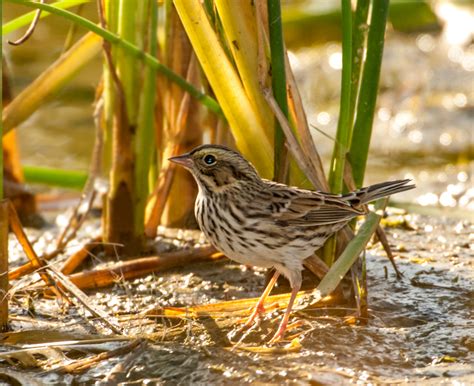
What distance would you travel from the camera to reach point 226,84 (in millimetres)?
5531

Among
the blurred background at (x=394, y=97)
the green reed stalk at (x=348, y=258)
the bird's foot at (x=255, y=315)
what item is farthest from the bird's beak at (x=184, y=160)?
the blurred background at (x=394, y=97)

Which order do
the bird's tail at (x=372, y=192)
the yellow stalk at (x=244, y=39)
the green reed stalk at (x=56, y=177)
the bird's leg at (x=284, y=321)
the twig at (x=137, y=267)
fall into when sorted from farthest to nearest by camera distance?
1. the green reed stalk at (x=56, y=177)
2. the twig at (x=137, y=267)
3. the bird's tail at (x=372, y=192)
4. the yellow stalk at (x=244, y=39)
5. the bird's leg at (x=284, y=321)

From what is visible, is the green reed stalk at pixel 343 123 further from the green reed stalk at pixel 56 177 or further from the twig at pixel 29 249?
the green reed stalk at pixel 56 177

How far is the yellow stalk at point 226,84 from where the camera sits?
17.7ft

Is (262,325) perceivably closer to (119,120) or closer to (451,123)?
(119,120)

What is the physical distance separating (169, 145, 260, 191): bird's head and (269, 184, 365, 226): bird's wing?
A: 222mm

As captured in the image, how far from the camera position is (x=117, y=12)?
245 inches

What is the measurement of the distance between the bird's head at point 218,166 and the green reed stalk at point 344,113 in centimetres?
43

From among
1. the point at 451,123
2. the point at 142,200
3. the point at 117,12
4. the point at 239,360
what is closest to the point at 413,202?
the point at 451,123

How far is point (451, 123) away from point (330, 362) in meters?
5.87

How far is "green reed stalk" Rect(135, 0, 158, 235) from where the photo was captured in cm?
624

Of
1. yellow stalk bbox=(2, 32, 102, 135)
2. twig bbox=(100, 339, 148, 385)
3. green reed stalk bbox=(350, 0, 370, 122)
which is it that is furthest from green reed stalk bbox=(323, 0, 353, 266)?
yellow stalk bbox=(2, 32, 102, 135)

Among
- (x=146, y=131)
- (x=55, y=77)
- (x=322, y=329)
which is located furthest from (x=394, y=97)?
(x=322, y=329)

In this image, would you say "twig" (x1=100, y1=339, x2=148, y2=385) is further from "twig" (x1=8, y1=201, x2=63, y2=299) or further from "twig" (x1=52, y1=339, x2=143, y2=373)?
"twig" (x1=8, y1=201, x2=63, y2=299)
